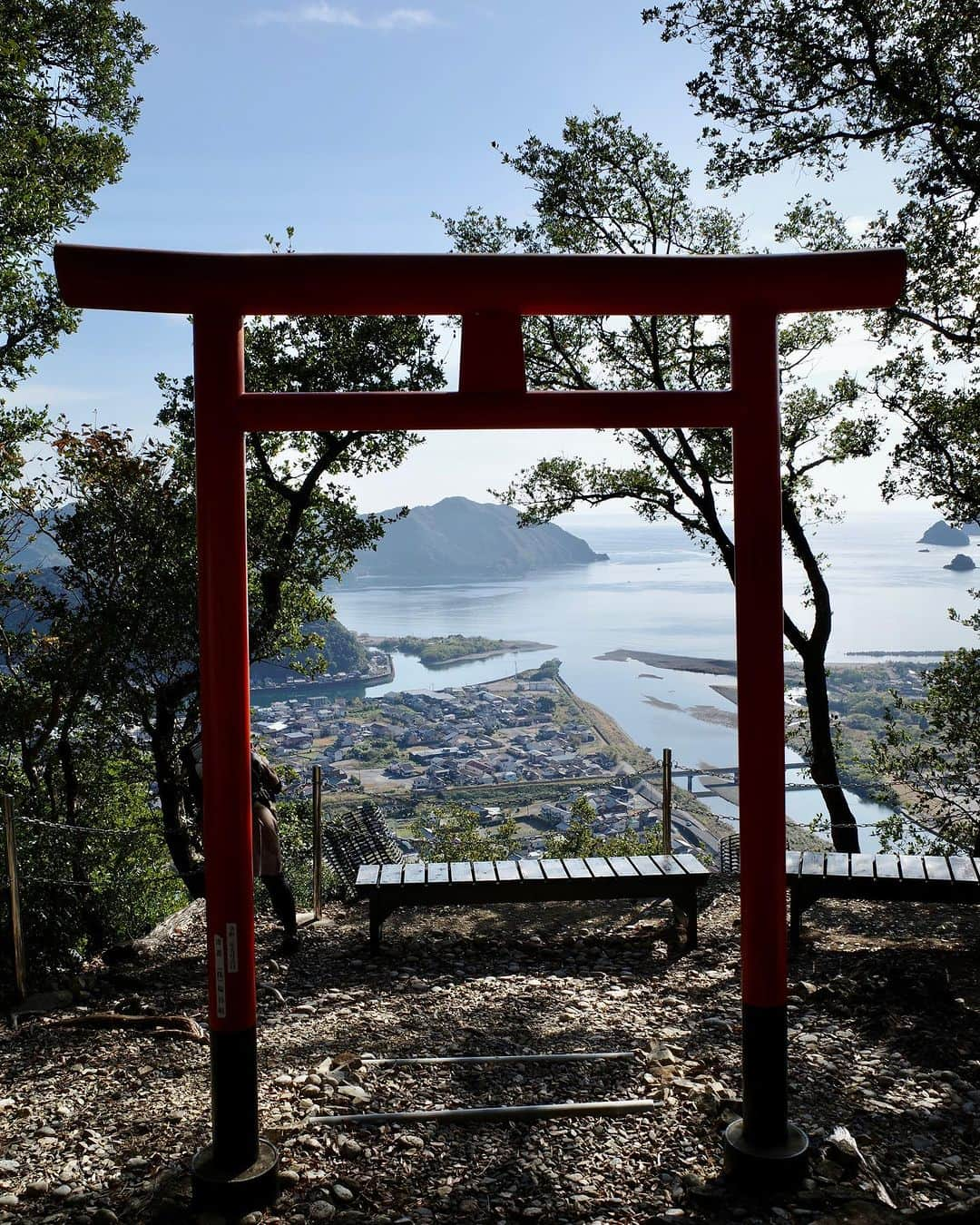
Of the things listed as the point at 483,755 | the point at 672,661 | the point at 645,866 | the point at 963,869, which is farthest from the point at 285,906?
the point at 672,661

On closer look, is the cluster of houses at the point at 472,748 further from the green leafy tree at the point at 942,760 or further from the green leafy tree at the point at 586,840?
Result: the green leafy tree at the point at 942,760

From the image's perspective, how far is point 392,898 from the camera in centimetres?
583

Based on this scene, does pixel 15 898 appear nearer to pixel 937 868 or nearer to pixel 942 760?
pixel 937 868

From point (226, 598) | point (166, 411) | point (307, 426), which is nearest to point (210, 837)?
point (226, 598)

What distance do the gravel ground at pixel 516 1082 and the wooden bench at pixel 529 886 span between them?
34 cm

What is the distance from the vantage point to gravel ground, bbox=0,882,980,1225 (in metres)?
3.19

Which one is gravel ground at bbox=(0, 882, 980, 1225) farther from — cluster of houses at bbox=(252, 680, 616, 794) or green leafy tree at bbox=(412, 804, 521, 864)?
cluster of houses at bbox=(252, 680, 616, 794)

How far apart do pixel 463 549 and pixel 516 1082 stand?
1444 cm

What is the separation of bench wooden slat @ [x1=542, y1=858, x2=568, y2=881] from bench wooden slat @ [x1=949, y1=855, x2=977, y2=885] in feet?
7.63

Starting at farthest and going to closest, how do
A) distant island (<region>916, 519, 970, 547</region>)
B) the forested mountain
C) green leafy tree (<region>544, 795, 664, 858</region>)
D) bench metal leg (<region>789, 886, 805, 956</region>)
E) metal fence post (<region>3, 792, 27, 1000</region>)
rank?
green leafy tree (<region>544, 795, 664, 858</region>) < the forested mountain < distant island (<region>916, 519, 970, 547</region>) < bench metal leg (<region>789, 886, 805, 956</region>) < metal fence post (<region>3, 792, 27, 1000</region>)

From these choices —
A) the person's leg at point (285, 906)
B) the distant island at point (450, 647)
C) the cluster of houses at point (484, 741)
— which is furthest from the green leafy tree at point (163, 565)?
the distant island at point (450, 647)

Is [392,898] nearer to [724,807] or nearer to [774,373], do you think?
[774,373]

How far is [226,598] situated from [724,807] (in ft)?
41.3

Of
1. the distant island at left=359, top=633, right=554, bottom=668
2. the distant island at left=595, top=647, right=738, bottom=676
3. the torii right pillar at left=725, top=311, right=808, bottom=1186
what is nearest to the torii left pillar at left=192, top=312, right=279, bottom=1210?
the torii right pillar at left=725, top=311, right=808, bottom=1186
